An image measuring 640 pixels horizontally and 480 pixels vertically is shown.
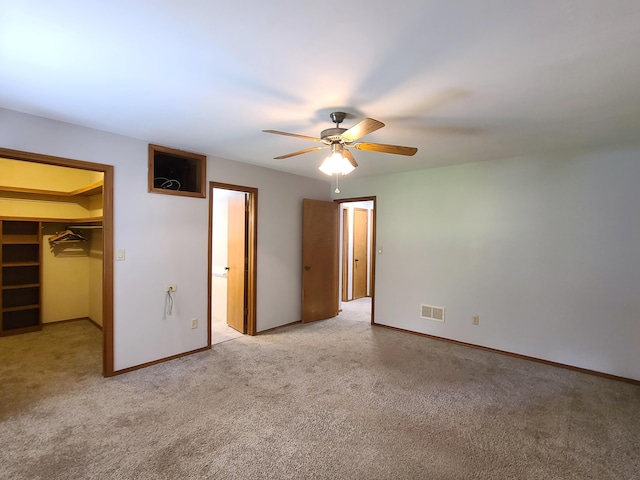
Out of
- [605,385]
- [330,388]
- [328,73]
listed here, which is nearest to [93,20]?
[328,73]

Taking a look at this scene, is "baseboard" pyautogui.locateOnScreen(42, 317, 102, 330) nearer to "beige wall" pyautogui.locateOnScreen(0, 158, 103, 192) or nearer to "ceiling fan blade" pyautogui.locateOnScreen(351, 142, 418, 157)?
"beige wall" pyautogui.locateOnScreen(0, 158, 103, 192)

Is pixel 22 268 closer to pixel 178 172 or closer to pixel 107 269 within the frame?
pixel 107 269

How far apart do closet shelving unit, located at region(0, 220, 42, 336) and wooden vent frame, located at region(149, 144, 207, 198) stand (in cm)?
229

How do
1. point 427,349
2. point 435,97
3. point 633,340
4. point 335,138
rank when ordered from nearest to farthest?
point 435,97, point 335,138, point 633,340, point 427,349

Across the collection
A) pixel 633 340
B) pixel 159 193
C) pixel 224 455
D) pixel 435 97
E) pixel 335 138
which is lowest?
pixel 224 455

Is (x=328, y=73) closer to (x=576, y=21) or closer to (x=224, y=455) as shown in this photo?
(x=576, y=21)

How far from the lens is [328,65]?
1751 mm

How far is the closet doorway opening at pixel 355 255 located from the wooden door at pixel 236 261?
216cm

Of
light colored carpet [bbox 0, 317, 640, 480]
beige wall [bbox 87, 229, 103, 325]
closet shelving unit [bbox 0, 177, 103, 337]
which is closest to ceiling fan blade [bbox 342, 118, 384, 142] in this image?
light colored carpet [bbox 0, 317, 640, 480]

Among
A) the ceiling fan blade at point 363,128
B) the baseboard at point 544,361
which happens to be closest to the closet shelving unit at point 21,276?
the ceiling fan blade at point 363,128

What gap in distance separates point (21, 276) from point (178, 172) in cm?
285

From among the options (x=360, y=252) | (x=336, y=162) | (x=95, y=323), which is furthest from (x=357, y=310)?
(x=95, y=323)

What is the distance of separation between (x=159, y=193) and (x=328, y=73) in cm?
238

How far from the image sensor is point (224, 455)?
1.96 metres
